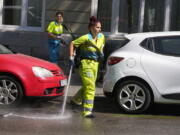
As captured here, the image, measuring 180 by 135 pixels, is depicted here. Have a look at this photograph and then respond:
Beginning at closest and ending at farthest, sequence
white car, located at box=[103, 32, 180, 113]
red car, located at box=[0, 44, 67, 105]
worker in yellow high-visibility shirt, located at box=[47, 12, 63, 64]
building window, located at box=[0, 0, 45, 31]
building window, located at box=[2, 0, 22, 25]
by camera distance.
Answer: white car, located at box=[103, 32, 180, 113]
red car, located at box=[0, 44, 67, 105]
worker in yellow high-visibility shirt, located at box=[47, 12, 63, 64]
building window, located at box=[0, 0, 45, 31]
building window, located at box=[2, 0, 22, 25]

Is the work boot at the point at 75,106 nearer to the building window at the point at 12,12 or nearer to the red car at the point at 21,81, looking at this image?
the red car at the point at 21,81

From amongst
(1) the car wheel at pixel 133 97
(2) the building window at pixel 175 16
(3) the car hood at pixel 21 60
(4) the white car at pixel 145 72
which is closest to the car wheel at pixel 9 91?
(3) the car hood at pixel 21 60

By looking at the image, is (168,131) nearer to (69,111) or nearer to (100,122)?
(100,122)

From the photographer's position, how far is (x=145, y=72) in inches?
351

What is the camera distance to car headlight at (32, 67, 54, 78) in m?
9.14

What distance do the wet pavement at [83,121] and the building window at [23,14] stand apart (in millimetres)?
7768

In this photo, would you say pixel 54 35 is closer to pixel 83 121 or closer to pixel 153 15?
pixel 153 15

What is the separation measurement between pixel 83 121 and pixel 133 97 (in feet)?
3.74

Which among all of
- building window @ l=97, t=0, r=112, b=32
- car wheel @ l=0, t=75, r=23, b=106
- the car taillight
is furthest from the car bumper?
building window @ l=97, t=0, r=112, b=32

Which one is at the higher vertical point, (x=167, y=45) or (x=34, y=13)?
(x=34, y=13)

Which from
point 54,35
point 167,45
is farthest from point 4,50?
point 54,35

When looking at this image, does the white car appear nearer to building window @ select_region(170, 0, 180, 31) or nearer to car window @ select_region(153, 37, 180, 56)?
car window @ select_region(153, 37, 180, 56)

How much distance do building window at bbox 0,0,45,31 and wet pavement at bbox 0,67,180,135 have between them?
7.77 m

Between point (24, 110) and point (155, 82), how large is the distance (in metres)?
2.26
